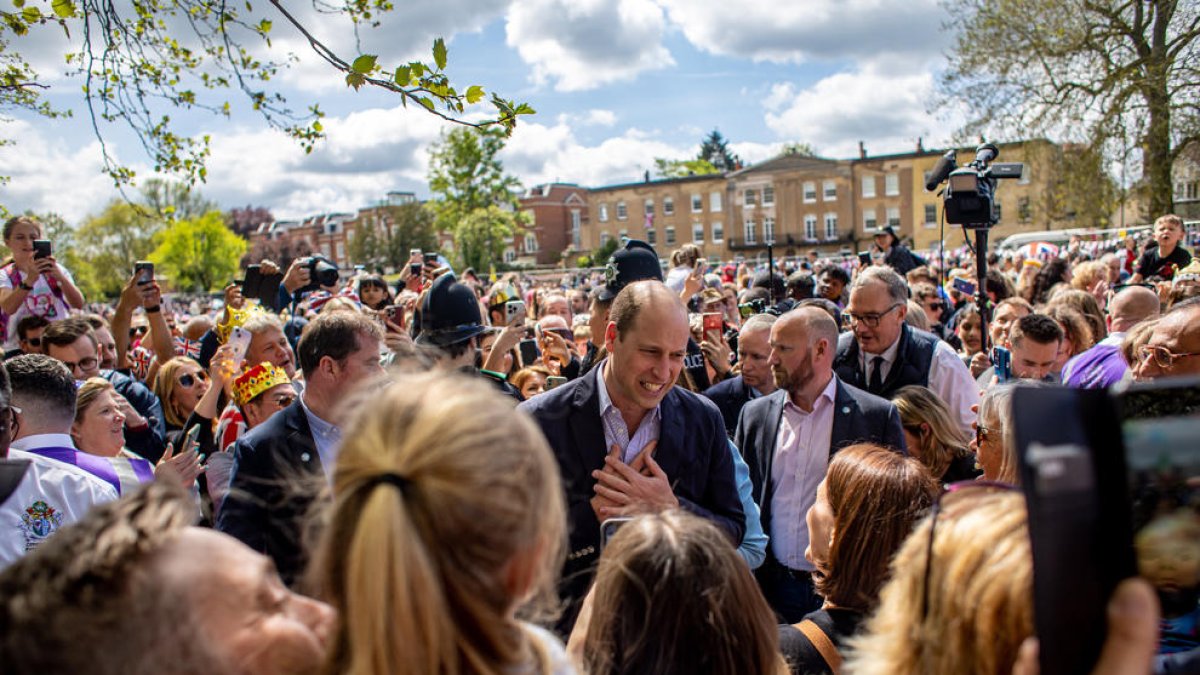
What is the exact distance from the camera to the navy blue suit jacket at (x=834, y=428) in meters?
3.76

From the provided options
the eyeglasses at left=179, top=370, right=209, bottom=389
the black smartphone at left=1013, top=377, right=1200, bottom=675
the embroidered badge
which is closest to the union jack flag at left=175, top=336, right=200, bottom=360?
the eyeglasses at left=179, top=370, right=209, bottom=389

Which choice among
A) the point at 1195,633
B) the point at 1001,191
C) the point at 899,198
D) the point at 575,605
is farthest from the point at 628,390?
the point at 899,198

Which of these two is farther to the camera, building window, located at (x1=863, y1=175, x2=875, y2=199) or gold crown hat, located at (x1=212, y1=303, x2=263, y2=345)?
building window, located at (x1=863, y1=175, x2=875, y2=199)

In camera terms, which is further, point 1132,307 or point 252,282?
point 252,282

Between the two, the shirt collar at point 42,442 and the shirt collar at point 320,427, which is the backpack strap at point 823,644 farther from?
the shirt collar at point 42,442

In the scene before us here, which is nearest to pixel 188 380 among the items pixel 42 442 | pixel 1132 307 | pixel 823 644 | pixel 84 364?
pixel 84 364

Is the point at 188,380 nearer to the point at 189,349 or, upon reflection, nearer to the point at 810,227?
the point at 189,349

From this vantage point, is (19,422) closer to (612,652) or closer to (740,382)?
(612,652)

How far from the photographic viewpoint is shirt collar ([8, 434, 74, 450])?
3.17 metres

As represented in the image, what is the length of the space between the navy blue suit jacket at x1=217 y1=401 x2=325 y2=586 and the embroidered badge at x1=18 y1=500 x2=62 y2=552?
53 centimetres

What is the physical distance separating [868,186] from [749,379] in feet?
224

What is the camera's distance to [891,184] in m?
66.4

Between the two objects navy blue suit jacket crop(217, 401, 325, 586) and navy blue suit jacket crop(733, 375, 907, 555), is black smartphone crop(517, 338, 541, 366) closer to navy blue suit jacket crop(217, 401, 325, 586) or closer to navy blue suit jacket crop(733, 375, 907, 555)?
navy blue suit jacket crop(733, 375, 907, 555)

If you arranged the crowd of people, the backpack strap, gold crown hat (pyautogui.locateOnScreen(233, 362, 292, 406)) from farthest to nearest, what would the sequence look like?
gold crown hat (pyautogui.locateOnScreen(233, 362, 292, 406))
the backpack strap
the crowd of people
